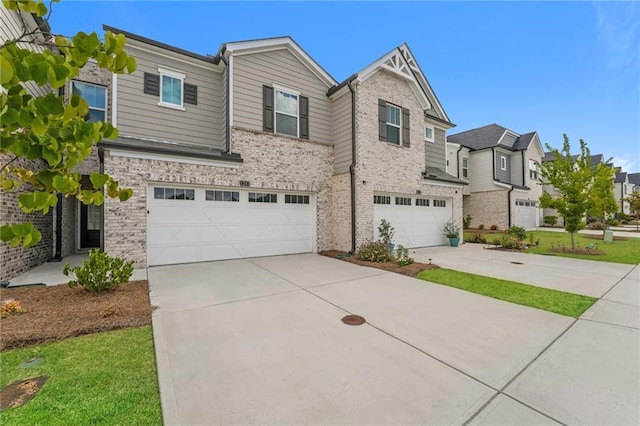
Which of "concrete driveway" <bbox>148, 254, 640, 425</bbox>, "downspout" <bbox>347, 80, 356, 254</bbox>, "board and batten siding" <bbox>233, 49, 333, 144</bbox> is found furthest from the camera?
"downspout" <bbox>347, 80, 356, 254</bbox>

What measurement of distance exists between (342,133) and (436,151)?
697cm

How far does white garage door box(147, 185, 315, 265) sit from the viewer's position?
331 inches

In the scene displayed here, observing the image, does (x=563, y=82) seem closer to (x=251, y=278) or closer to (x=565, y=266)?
(x=565, y=266)

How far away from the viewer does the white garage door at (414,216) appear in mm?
11711

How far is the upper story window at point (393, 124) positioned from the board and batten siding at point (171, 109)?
6383mm

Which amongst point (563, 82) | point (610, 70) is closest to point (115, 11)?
point (563, 82)

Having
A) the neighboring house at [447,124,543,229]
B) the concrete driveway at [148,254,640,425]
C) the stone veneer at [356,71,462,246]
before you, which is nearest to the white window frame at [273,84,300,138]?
the stone veneer at [356,71,462,246]

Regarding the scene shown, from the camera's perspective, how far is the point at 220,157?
29.3 ft

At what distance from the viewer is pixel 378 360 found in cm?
322

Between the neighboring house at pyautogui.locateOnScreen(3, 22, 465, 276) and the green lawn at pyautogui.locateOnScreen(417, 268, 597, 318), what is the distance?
389 cm

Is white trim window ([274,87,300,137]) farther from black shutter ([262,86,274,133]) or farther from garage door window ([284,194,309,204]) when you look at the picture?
garage door window ([284,194,309,204])

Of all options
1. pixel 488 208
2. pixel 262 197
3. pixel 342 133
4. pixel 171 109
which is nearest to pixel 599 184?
pixel 488 208

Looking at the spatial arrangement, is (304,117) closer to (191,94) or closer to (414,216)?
(191,94)

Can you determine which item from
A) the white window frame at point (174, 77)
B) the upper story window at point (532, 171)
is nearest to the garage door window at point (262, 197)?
the white window frame at point (174, 77)
